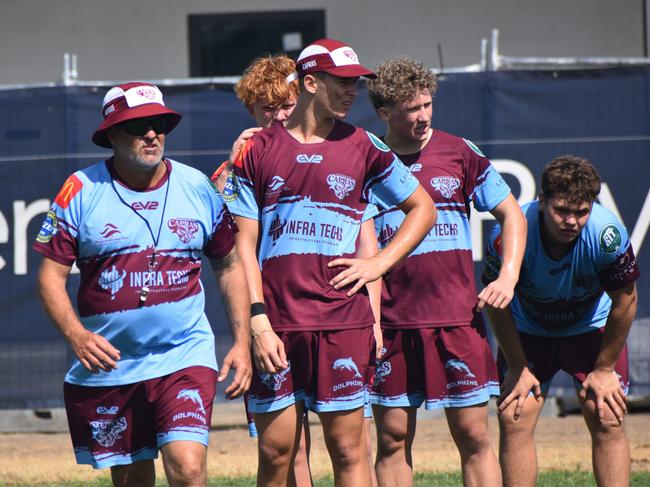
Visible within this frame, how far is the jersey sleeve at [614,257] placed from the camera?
5664mm

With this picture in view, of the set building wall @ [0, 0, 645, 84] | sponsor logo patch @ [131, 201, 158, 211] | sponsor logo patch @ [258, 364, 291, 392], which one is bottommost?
sponsor logo patch @ [258, 364, 291, 392]

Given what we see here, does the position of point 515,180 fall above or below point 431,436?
above

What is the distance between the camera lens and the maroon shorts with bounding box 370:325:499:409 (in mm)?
5680

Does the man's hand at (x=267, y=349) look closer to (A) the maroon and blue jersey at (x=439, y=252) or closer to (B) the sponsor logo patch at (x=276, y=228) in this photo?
(B) the sponsor logo patch at (x=276, y=228)

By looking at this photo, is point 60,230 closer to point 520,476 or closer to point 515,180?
point 520,476

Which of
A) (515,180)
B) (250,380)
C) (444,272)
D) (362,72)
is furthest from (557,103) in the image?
(250,380)

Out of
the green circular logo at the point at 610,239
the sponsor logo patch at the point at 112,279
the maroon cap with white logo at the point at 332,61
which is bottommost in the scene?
the sponsor logo patch at the point at 112,279

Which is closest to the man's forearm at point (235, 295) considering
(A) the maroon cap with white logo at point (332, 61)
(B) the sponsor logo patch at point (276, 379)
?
(B) the sponsor logo patch at point (276, 379)

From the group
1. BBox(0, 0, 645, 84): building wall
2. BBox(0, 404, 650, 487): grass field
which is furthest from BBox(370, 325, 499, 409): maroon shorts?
BBox(0, 0, 645, 84): building wall

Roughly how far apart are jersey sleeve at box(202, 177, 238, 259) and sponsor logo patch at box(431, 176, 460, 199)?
112 cm

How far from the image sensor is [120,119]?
489cm

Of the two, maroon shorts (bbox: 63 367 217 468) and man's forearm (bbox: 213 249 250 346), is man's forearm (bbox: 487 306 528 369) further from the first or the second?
maroon shorts (bbox: 63 367 217 468)

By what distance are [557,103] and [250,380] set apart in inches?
172

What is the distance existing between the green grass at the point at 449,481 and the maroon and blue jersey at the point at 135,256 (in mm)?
2213
